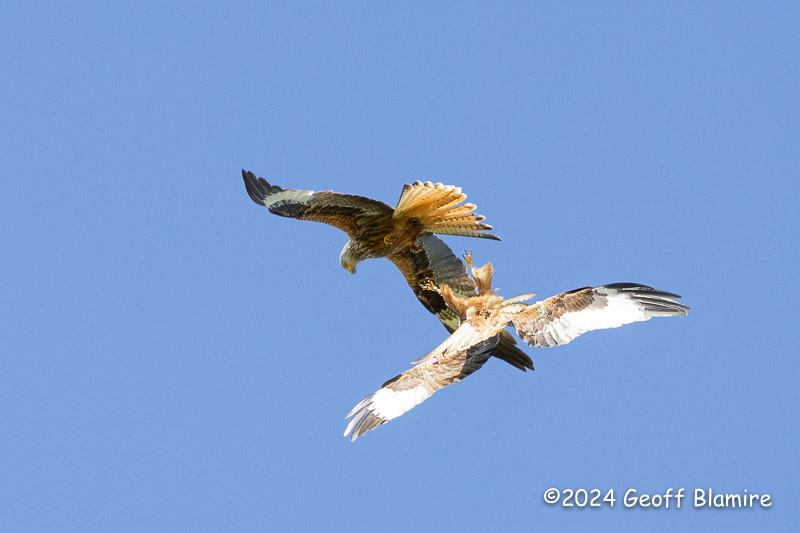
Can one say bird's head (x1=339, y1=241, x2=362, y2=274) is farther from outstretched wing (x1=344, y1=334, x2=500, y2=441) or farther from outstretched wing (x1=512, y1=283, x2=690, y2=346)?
outstretched wing (x1=512, y1=283, x2=690, y2=346)

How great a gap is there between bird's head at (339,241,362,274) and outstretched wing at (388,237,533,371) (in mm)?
450

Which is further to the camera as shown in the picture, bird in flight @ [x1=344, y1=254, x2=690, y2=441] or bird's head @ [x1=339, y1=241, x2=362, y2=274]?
bird's head @ [x1=339, y1=241, x2=362, y2=274]

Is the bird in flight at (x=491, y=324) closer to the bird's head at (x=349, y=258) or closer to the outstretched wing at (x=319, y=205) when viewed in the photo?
the outstretched wing at (x=319, y=205)

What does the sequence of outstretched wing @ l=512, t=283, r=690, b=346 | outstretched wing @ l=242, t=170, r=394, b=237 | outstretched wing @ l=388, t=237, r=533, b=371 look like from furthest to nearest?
outstretched wing @ l=388, t=237, r=533, b=371
outstretched wing @ l=242, t=170, r=394, b=237
outstretched wing @ l=512, t=283, r=690, b=346

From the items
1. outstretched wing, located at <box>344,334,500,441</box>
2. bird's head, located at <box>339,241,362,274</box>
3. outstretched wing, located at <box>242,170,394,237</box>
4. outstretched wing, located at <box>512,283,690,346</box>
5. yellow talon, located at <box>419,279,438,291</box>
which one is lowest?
outstretched wing, located at <box>344,334,500,441</box>

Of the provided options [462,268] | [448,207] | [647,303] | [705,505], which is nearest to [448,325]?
[462,268]

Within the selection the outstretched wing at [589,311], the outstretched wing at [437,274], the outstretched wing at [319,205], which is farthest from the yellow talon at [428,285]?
the outstretched wing at [589,311]

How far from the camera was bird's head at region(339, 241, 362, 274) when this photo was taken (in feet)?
39.3

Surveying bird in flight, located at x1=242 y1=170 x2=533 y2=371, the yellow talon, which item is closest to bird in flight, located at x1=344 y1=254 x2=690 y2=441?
bird in flight, located at x1=242 y1=170 x2=533 y2=371

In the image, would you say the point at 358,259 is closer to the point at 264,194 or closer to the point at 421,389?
the point at 264,194

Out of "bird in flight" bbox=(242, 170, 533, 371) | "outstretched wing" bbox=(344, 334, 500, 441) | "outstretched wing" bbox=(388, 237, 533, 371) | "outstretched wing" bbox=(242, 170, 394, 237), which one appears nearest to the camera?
"outstretched wing" bbox=(344, 334, 500, 441)

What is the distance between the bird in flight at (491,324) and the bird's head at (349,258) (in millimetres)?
1384

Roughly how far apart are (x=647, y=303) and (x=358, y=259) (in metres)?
3.42

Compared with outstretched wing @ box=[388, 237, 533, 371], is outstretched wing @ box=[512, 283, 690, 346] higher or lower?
lower
